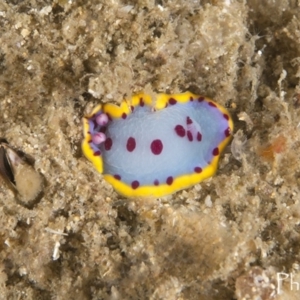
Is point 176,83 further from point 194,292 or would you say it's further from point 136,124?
point 194,292

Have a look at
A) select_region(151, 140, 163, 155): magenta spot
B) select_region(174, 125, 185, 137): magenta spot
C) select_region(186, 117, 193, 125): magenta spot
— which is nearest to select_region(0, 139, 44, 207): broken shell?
select_region(151, 140, 163, 155): magenta spot

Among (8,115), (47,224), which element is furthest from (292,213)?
(8,115)

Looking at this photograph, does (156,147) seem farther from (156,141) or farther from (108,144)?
(108,144)

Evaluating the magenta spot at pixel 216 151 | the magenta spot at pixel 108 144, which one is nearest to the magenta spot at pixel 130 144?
the magenta spot at pixel 108 144

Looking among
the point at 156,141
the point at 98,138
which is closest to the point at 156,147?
the point at 156,141

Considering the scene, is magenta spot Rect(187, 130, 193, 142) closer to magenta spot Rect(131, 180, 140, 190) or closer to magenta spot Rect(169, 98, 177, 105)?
magenta spot Rect(169, 98, 177, 105)
